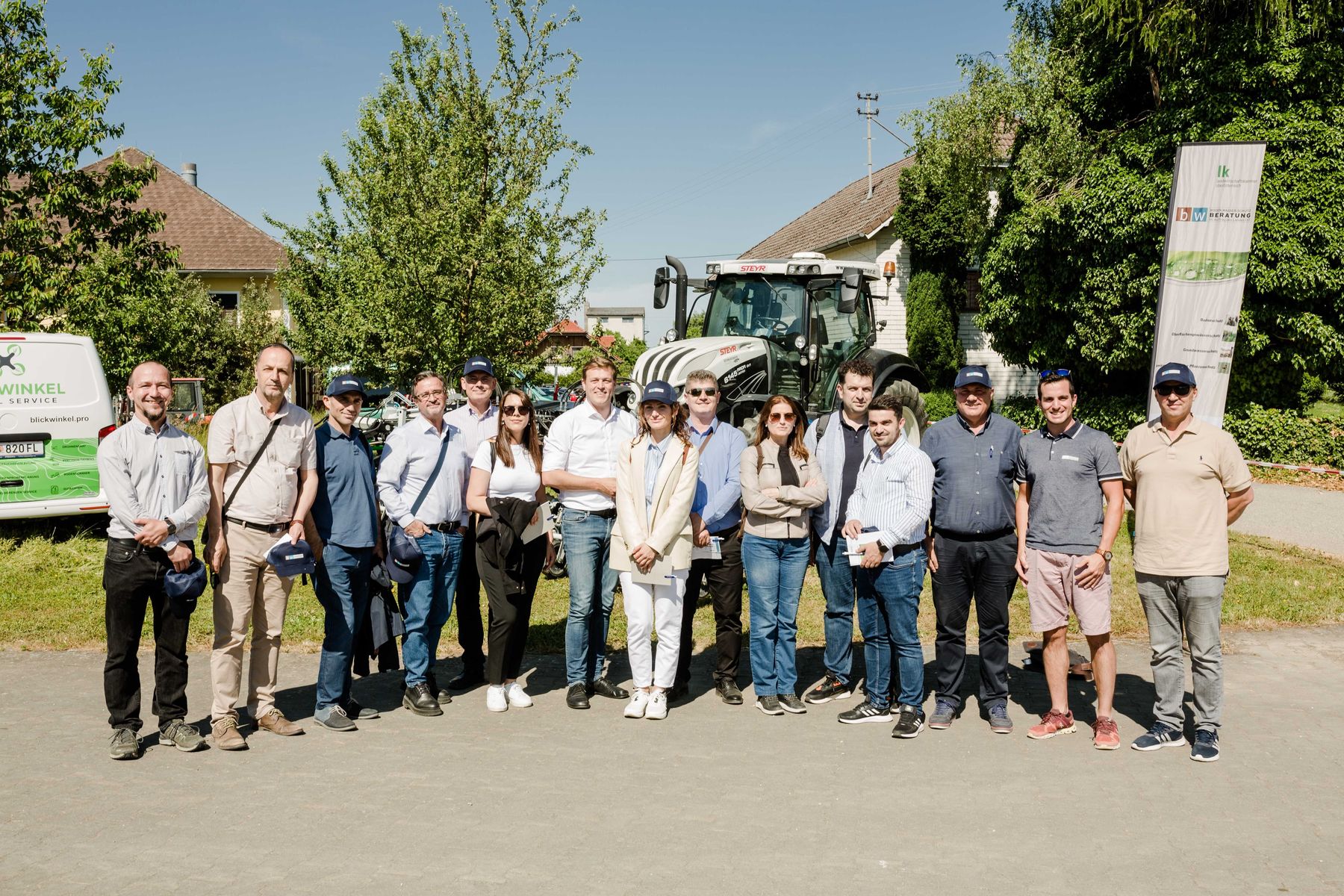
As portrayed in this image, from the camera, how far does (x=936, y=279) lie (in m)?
31.1

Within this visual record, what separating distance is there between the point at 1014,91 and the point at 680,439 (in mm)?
21520

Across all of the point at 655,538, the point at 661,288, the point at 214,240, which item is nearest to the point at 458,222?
the point at 661,288

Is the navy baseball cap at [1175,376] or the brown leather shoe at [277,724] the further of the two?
the brown leather shoe at [277,724]

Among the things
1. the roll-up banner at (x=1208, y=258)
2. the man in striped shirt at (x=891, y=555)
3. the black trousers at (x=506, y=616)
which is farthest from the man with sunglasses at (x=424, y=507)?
the roll-up banner at (x=1208, y=258)

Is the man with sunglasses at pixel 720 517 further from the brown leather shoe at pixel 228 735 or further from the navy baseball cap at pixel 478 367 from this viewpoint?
the brown leather shoe at pixel 228 735

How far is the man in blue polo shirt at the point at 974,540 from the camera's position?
588cm

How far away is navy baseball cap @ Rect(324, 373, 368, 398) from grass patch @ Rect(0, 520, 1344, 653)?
2544 millimetres

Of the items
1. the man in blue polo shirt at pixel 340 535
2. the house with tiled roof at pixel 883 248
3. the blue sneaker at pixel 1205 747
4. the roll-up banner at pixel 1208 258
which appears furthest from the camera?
the house with tiled roof at pixel 883 248

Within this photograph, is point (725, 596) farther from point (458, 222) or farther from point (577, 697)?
point (458, 222)

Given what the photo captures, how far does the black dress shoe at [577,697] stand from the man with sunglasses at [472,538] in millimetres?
777

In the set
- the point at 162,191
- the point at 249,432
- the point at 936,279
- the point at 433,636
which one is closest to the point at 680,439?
the point at 433,636

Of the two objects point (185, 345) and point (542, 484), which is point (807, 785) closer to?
point (542, 484)

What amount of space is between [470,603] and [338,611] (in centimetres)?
100

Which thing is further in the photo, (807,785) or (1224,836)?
(807,785)
